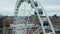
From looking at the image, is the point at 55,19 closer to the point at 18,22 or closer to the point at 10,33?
the point at 10,33

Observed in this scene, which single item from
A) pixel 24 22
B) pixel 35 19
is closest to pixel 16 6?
pixel 24 22

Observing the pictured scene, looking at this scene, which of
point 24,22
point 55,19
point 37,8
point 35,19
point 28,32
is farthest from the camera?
point 55,19

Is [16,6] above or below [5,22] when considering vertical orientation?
above

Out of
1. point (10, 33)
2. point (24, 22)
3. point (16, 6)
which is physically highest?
point (16, 6)

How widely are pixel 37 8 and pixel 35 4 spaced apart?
532 mm

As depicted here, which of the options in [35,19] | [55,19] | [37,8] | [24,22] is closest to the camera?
[37,8]

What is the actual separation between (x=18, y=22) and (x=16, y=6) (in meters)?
4.12

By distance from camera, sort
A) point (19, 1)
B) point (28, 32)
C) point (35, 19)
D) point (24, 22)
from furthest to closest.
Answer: point (35, 19) → point (28, 32) → point (24, 22) → point (19, 1)

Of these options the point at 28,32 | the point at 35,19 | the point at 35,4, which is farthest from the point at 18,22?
the point at 35,4

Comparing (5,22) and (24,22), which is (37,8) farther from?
(5,22)

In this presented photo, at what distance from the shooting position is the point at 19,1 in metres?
21.6

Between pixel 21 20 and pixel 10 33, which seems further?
pixel 10 33

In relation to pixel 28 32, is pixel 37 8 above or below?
above

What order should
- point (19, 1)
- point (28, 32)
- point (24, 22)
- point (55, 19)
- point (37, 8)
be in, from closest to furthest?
point (37, 8) → point (19, 1) → point (24, 22) → point (28, 32) → point (55, 19)
